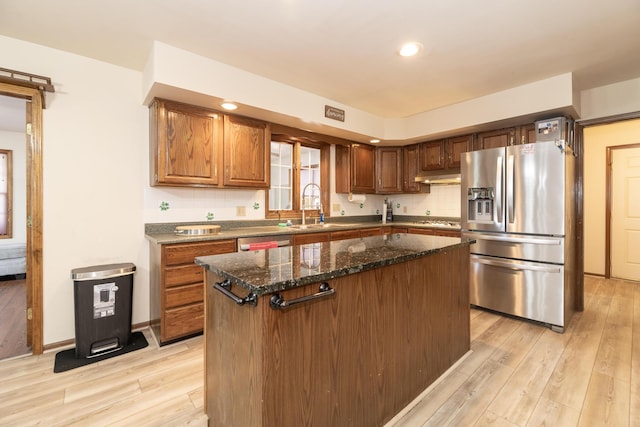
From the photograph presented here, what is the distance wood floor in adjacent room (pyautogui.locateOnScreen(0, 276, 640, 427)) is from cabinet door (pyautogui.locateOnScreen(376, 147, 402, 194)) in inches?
98.3

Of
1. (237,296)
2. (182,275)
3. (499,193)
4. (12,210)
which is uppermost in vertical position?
(499,193)

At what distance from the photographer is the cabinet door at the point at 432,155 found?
4.15 m

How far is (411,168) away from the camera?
14.9ft

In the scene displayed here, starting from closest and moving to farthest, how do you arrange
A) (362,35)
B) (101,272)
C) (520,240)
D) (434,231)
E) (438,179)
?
(362,35)
(101,272)
(520,240)
(434,231)
(438,179)

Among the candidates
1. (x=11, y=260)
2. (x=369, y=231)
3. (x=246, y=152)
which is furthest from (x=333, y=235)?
(x=11, y=260)

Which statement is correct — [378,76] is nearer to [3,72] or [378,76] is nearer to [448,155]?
[448,155]

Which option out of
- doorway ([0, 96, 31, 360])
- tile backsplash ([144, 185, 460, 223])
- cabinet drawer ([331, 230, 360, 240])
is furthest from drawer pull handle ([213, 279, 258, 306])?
doorway ([0, 96, 31, 360])

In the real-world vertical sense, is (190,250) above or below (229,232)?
below

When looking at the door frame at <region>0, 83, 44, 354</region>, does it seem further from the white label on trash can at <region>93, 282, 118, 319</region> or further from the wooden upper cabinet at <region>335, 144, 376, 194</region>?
the wooden upper cabinet at <region>335, 144, 376, 194</region>

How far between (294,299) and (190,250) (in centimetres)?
173

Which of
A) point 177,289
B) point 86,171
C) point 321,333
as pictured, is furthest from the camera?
point 86,171

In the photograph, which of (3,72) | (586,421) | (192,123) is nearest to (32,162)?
(3,72)

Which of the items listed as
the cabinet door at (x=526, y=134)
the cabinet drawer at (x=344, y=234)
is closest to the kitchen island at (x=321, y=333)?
the cabinet drawer at (x=344, y=234)

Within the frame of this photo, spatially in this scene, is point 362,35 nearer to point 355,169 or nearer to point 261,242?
point 261,242
